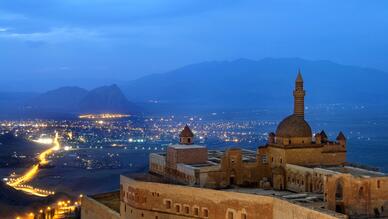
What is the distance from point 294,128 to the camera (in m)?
40.0

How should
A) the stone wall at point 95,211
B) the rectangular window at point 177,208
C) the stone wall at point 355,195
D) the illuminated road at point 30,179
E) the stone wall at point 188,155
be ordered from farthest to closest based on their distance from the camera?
the illuminated road at point 30,179, the stone wall at point 95,211, the stone wall at point 188,155, the rectangular window at point 177,208, the stone wall at point 355,195

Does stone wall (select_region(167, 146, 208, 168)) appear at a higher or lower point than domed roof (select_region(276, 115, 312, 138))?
lower

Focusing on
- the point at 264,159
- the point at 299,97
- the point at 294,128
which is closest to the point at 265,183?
the point at 264,159

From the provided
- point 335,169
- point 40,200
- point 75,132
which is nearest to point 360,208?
point 335,169

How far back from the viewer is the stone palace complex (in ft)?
105

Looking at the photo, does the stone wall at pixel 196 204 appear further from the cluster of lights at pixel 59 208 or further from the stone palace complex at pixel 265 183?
the cluster of lights at pixel 59 208

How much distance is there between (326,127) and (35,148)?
75407 millimetres

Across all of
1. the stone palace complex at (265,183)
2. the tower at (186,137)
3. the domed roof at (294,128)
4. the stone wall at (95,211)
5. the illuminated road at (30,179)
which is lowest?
the illuminated road at (30,179)

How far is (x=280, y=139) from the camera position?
4031 centimetres

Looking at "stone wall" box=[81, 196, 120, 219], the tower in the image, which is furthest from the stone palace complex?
the tower

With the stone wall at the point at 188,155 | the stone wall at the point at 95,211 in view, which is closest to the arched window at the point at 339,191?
the stone wall at the point at 188,155

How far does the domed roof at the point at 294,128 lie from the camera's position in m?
39.9

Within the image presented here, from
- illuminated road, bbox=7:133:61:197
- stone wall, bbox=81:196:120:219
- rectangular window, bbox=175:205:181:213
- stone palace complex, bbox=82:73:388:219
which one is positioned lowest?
illuminated road, bbox=7:133:61:197

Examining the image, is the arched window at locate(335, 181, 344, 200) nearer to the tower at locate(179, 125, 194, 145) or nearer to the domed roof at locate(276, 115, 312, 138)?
the domed roof at locate(276, 115, 312, 138)
